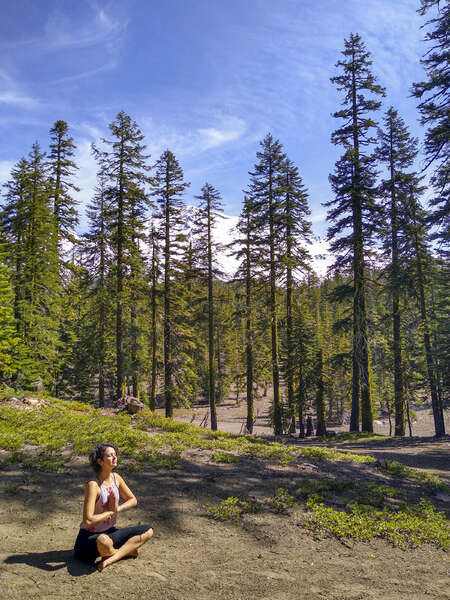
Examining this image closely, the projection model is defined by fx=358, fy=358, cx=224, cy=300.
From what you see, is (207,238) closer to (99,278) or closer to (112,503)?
(99,278)

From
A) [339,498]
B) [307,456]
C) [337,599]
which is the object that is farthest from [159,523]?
[307,456]

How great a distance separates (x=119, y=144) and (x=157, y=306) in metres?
11.2

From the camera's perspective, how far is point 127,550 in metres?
4.82

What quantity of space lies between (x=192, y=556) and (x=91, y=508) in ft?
5.76

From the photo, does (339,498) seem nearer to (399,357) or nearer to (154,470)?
(154,470)

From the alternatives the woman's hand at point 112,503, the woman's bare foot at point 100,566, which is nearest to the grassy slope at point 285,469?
the woman's hand at point 112,503

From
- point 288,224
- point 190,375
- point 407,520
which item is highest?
point 288,224

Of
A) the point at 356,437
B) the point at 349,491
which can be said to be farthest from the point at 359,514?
the point at 356,437

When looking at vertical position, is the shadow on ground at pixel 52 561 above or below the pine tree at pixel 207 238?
below

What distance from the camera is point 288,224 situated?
915 inches

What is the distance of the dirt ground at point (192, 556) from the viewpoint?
433cm

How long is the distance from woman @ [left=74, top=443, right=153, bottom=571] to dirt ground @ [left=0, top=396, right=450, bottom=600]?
18 centimetres

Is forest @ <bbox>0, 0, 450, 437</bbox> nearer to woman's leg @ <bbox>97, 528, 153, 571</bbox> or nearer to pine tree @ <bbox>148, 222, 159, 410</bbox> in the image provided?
pine tree @ <bbox>148, 222, 159, 410</bbox>

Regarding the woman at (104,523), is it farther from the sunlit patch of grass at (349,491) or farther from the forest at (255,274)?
the forest at (255,274)
